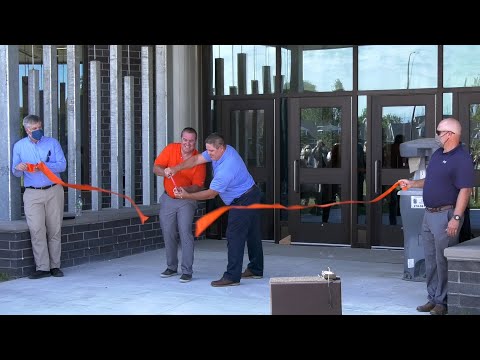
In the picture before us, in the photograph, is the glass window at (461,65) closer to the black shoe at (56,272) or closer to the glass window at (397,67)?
the glass window at (397,67)

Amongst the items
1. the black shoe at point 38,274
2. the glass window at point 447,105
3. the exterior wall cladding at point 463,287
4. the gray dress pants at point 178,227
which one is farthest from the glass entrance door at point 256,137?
the exterior wall cladding at point 463,287

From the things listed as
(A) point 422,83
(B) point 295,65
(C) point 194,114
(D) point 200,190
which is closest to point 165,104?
(C) point 194,114

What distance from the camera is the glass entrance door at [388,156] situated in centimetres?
1100

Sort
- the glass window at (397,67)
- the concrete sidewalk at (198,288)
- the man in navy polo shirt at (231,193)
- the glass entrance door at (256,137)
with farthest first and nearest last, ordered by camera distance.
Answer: the glass entrance door at (256,137), the glass window at (397,67), the man in navy polo shirt at (231,193), the concrete sidewalk at (198,288)

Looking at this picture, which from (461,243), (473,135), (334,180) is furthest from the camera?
(334,180)

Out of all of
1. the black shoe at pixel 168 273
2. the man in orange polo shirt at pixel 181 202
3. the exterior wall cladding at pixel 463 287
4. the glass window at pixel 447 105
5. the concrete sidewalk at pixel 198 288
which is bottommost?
the concrete sidewalk at pixel 198 288

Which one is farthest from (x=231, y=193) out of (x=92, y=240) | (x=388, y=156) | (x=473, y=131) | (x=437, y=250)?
(x=473, y=131)

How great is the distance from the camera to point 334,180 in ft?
37.6

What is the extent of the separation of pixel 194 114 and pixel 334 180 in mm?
2457

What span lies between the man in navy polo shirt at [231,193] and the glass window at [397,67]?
11.4 ft

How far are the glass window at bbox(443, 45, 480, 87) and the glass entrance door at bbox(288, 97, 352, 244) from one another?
1.49m

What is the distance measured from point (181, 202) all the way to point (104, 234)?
1.74 meters

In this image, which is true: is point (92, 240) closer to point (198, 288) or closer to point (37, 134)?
point (37, 134)
